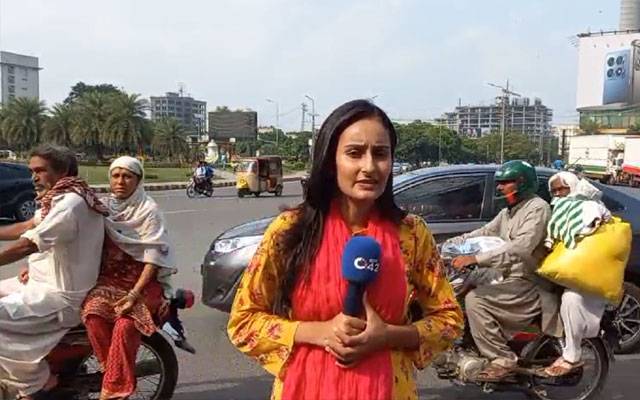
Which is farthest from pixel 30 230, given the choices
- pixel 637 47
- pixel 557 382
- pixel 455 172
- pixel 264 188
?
pixel 637 47

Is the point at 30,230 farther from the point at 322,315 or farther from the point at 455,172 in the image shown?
the point at 455,172

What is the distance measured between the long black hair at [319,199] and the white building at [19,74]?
465 feet

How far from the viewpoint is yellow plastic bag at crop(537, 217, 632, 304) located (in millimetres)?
Result: 3963

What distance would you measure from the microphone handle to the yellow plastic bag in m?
2.61

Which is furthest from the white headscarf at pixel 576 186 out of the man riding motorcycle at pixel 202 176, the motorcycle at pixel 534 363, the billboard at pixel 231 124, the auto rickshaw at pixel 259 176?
the billboard at pixel 231 124

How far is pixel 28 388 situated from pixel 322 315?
2357mm

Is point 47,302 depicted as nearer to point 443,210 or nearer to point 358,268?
point 358,268

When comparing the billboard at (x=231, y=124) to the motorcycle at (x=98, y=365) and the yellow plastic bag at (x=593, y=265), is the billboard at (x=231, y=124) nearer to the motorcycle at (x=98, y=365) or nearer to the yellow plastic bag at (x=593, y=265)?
the motorcycle at (x=98, y=365)

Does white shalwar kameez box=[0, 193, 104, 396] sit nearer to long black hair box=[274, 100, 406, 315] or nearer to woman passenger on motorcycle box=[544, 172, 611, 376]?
long black hair box=[274, 100, 406, 315]

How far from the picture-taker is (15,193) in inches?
525

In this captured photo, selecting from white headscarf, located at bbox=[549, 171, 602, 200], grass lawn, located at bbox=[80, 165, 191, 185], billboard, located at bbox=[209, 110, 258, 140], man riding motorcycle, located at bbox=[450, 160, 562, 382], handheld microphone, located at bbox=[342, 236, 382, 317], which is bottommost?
grass lawn, located at bbox=[80, 165, 191, 185]

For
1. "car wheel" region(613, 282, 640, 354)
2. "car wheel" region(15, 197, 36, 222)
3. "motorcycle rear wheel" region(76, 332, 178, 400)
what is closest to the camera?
"motorcycle rear wheel" region(76, 332, 178, 400)

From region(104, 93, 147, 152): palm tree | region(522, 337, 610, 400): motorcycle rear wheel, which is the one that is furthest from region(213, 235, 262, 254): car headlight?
region(104, 93, 147, 152): palm tree

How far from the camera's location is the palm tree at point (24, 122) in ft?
190
